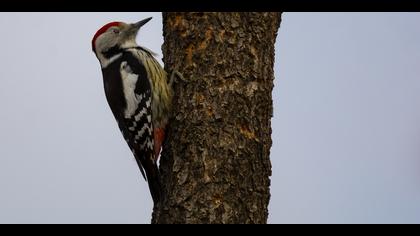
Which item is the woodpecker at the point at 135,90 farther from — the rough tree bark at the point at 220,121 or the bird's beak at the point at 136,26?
the rough tree bark at the point at 220,121

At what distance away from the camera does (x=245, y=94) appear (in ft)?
14.0

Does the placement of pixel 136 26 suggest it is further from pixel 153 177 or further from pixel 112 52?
pixel 153 177

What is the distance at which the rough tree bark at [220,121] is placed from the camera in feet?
13.4

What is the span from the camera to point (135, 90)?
5199 mm

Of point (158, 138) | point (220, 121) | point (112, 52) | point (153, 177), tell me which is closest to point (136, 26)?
point (112, 52)

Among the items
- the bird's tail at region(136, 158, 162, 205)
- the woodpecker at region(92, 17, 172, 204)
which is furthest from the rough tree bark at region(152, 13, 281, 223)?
Result: the woodpecker at region(92, 17, 172, 204)

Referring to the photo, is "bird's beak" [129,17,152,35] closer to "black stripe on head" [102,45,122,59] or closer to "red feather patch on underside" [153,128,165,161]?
"black stripe on head" [102,45,122,59]

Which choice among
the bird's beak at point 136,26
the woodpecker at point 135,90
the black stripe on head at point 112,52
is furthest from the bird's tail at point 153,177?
the bird's beak at point 136,26

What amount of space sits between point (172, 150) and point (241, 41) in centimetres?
80

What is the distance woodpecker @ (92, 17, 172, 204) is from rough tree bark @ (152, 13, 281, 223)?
265 mm

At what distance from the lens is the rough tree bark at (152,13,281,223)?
13.4 ft

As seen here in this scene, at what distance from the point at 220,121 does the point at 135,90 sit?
3.84ft

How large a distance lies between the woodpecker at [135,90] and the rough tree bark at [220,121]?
0.27 m
